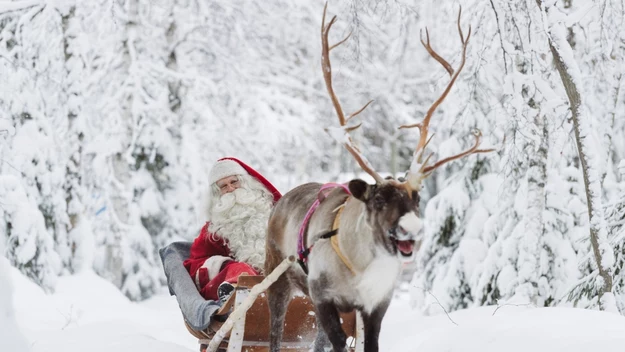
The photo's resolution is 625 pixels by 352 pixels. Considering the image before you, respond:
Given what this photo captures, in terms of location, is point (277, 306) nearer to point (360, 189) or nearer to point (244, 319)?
point (244, 319)

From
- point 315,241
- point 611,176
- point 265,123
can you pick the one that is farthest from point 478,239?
point 265,123

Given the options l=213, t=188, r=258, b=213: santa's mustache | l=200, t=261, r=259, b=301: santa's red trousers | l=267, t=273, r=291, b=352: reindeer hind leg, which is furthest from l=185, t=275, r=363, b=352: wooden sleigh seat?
l=213, t=188, r=258, b=213: santa's mustache

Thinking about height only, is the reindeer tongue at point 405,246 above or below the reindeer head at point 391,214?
below

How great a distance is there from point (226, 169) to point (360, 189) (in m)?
2.50

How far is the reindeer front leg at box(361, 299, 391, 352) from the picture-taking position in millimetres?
3615

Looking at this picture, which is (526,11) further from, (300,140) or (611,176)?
(300,140)

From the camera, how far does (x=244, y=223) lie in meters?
5.56

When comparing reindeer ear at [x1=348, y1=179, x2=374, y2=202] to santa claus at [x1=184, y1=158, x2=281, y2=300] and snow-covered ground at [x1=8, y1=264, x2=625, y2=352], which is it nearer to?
snow-covered ground at [x1=8, y1=264, x2=625, y2=352]

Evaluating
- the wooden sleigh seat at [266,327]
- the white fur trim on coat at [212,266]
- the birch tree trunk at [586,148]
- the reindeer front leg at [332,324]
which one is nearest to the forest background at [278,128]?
the birch tree trunk at [586,148]

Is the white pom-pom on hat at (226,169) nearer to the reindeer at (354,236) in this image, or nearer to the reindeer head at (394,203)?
the reindeer at (354,236)

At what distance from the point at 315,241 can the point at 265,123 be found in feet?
40.4

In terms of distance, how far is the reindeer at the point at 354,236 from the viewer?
10.8 ft

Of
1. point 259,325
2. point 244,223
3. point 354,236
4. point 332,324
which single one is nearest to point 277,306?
point 259,325

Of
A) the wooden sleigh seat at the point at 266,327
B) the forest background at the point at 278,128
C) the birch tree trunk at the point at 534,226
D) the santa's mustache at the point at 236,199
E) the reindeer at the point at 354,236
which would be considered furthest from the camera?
the birch tree trunk at the point at 534,226
